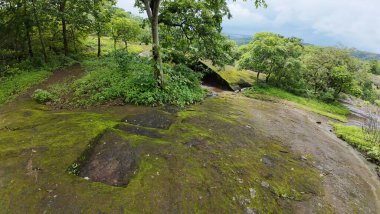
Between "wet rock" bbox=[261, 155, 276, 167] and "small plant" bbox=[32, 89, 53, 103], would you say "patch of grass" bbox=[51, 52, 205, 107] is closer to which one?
"small plant" bbox=[32, 89, 53, 103]

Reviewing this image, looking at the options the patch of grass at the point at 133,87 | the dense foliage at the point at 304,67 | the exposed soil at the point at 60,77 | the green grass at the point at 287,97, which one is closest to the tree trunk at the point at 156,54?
the patch of grass at the point at 133,87

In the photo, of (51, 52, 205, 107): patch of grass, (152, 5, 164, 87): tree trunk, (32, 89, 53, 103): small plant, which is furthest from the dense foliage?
(32, 89, 53, 103): small plant

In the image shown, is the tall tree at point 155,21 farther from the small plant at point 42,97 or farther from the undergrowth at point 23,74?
the undergrowth at point 23,74

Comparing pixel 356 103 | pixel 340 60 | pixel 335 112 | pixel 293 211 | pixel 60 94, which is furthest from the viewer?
pixel 356 103

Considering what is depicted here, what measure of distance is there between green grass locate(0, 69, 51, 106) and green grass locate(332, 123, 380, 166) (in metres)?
16.6

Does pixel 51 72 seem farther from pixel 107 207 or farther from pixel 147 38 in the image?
pixel 107 207

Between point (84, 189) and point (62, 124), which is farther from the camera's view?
point (62, 124)

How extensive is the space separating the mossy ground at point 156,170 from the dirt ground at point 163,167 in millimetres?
25

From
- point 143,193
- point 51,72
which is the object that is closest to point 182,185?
point 143,193

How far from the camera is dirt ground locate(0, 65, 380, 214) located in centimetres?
544

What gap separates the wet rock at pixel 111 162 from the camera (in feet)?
19.9

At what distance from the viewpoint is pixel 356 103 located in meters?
29.6

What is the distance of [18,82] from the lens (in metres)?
14.5

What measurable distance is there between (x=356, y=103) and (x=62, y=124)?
31046mm
